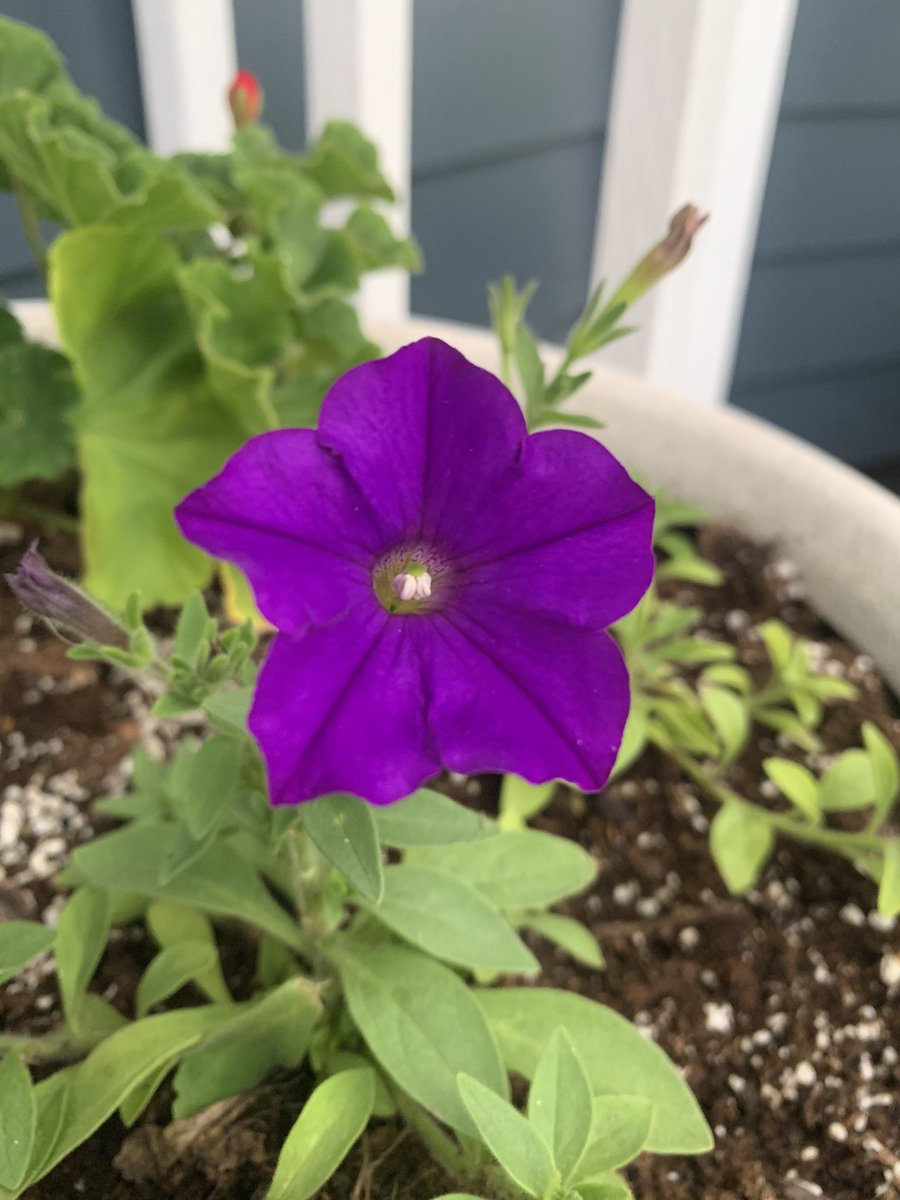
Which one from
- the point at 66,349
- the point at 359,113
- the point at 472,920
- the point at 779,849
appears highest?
the point at 359,113

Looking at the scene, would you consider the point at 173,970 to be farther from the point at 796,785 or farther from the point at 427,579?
the point at 796,785

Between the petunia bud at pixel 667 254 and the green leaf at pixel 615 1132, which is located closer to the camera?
the green leaf at pixel 615 1132

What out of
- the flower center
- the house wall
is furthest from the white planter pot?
the house wall

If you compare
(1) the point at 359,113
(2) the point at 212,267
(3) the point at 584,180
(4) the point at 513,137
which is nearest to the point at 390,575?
(2) the point at 212,267

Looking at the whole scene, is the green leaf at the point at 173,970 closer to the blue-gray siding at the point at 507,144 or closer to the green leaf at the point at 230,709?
the green leaf at the point at 230,709

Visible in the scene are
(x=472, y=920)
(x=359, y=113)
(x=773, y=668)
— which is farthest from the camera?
(x=359, y=113)

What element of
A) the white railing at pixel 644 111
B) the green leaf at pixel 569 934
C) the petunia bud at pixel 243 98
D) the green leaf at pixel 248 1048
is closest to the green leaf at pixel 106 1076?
the green leaf at pixel 248 1048

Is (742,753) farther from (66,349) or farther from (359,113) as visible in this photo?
(359,113)
